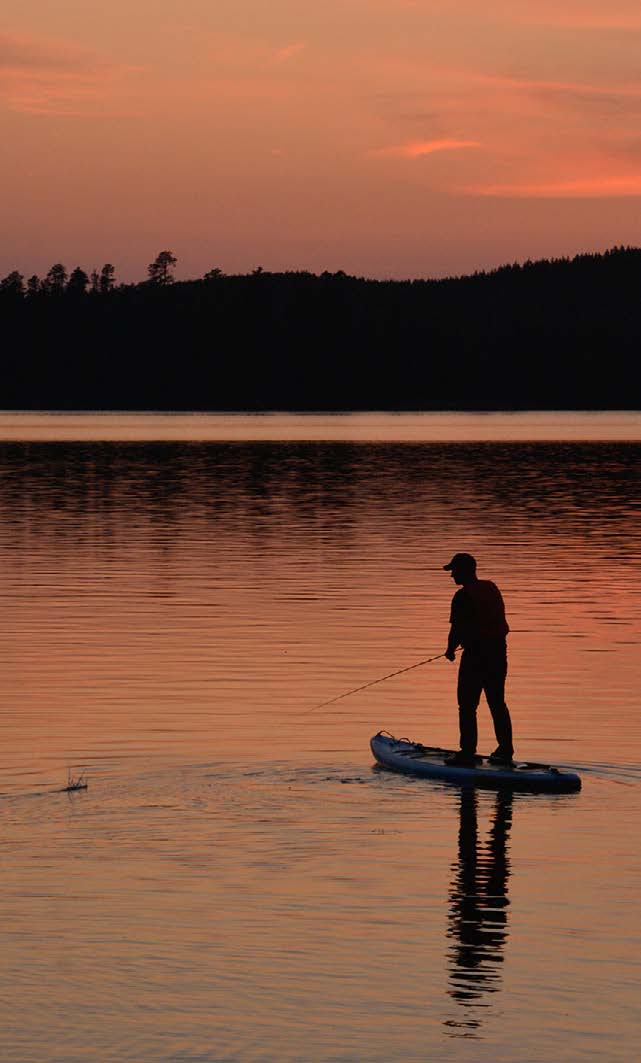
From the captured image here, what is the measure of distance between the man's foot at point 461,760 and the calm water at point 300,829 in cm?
46

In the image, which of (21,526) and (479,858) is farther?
(21,526)

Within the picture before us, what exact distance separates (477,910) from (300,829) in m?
3.04

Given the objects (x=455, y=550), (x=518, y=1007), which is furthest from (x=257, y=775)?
(x=455, y=550)

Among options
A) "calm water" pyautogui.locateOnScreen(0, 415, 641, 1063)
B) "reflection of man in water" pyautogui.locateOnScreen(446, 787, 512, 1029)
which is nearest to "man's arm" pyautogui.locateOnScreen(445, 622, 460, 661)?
"calm water" pyautogui.locateOnScreen(0, 415, 641, 1063)

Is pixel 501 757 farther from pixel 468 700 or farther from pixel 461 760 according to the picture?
pixel 468 700

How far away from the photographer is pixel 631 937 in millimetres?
15000

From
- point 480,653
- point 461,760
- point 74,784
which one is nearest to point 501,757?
point 461,760

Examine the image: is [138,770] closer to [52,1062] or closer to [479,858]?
[479,858]

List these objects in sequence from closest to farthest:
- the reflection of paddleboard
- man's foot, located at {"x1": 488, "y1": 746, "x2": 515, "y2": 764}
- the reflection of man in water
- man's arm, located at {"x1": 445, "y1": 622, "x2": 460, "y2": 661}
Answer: the reflection of man in water
the reflection of paddleboard
man's foot, located at {"x1": 488, "y1": 746, "x2": 515, "y2": 764}
man's arm, located at {"x1": 445, "y1": 622, "x2": 460, "y2": 661}

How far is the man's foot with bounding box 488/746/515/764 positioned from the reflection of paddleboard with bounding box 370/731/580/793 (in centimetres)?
6

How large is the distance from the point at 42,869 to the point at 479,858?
364 cm

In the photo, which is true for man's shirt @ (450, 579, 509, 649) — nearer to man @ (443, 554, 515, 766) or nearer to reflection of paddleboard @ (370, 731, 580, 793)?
man @ (443, 554, 515, 766)

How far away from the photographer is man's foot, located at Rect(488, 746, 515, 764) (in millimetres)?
21328

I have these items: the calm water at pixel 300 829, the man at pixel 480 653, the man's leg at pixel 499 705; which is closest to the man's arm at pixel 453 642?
the man at pixel 480 653
